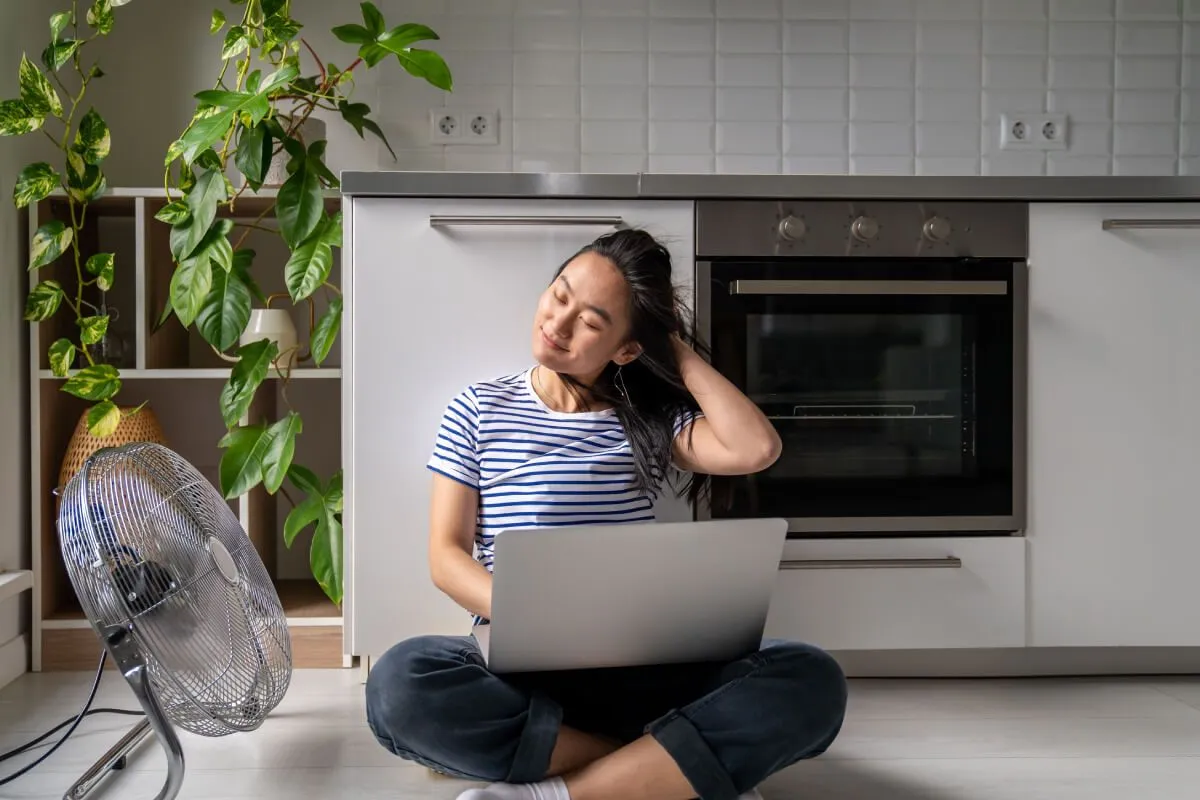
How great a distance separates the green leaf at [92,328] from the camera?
1919mm

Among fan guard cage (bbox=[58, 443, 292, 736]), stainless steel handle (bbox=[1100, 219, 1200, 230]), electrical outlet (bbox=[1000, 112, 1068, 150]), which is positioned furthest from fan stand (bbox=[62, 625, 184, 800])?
electrical outlet (bbox=[1000, 112, 1068, 150])

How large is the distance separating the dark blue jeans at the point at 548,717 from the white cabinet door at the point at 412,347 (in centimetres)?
43

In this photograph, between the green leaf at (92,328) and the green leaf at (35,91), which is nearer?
the green leaf at (35,91)

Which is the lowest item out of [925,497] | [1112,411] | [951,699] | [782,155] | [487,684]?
[951,699]

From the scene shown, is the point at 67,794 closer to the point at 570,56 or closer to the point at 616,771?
the point at 616,771

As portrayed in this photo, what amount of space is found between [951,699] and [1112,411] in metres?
0.59

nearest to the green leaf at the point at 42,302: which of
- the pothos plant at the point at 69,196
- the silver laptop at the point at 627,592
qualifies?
the pothos plant at the point at 69,196

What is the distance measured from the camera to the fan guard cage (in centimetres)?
111

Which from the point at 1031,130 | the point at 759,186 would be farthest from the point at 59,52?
the point at 1031,130

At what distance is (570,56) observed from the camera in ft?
7.68

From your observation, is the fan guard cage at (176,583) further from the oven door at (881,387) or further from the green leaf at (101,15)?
the green leaf at (101,15)

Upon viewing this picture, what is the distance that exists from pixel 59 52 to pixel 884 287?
158 centimetres

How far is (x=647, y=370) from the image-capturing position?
1550 millimetres

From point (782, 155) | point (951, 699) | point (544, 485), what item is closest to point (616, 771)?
point (544, 485)
